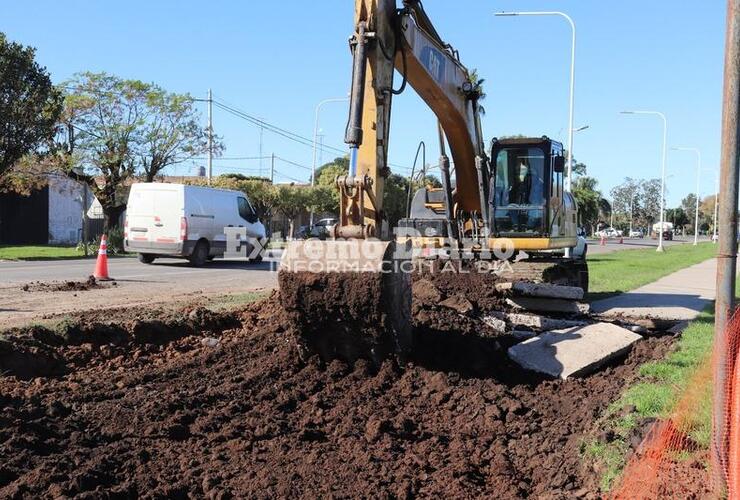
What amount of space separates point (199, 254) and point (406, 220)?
966 centimetres

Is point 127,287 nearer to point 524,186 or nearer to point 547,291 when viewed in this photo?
point 524,186

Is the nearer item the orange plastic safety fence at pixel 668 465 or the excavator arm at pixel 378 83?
the orange plastic safety fence at pixel 668 465

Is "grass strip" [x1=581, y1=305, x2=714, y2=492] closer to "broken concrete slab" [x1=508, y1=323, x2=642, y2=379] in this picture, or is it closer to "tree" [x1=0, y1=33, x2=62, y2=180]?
"broken concrete slab" [x1=508, y1=323, x2=642, y2=379]

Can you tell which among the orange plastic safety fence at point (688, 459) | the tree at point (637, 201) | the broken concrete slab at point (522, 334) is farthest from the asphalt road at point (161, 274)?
the tree at point (637, 201)

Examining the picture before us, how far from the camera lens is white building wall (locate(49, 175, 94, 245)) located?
39.2 metres

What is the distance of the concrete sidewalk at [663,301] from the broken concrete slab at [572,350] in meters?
4.41

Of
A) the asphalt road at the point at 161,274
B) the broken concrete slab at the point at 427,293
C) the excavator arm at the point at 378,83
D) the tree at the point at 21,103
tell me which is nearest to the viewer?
the excavator arm at the point at 378,83

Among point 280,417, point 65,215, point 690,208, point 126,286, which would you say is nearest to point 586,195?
point 65,215

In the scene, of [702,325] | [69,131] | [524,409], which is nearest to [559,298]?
[702,325]

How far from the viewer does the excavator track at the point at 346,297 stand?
6312 mm

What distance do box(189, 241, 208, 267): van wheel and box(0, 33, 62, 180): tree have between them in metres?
8.90

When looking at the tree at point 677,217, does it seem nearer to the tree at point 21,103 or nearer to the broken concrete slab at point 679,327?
the tree at point 21,103

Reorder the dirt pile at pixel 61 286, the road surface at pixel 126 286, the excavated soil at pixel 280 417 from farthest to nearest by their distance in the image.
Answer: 1. the dirt pile at pixel 61 286
2. the road surface at pixel 126 286
3. the excavated soil at pixel 280 417

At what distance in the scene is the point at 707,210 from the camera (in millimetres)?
116062
